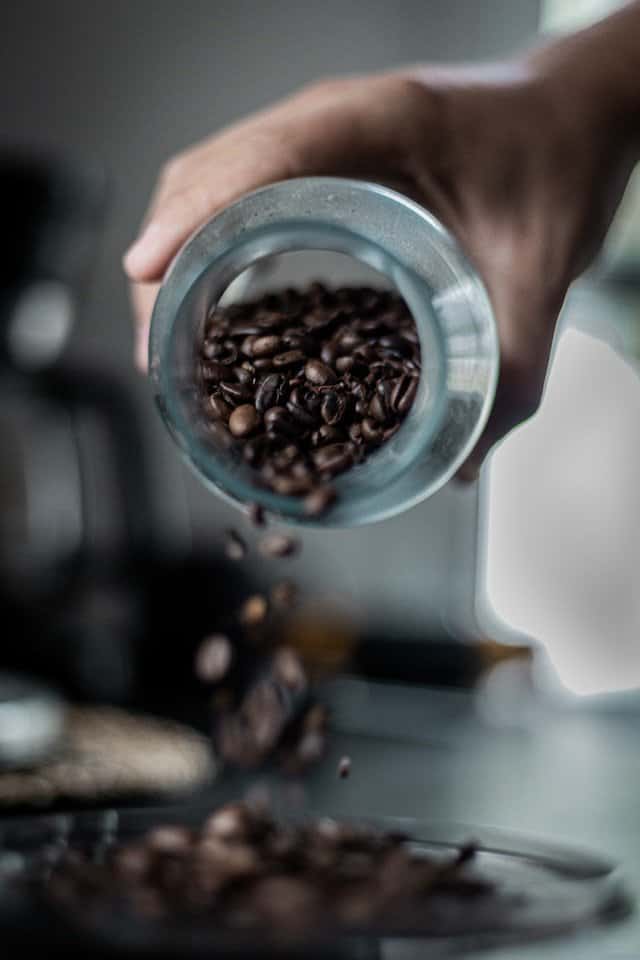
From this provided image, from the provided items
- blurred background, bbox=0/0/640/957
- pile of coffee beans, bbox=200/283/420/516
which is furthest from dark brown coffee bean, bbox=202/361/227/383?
blurred background, bbox=0/0/640/957

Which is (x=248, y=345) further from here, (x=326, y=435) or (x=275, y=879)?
(x=275, y=879)

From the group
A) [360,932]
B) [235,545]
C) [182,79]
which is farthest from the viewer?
[182,79]

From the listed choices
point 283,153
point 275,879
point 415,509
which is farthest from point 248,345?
point 415,509

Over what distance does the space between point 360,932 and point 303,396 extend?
27 centimetres

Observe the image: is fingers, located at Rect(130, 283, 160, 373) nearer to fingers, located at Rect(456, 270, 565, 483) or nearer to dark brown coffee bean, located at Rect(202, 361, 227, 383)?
dark brown coffee bean, located at Rect(202, 361, 227, 383)

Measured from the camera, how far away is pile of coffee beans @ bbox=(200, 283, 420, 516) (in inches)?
25.5

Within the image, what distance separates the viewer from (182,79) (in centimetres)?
166

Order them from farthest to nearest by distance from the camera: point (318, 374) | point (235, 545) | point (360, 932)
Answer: point (235, 545), point (318, 374), point (360, 932)

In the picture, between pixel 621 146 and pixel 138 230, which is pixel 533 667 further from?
pixel 621 146

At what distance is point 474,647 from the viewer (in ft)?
5.22

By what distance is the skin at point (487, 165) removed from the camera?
676mm

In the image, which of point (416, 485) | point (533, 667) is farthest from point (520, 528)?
point (416, 485)

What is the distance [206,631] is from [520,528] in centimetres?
48

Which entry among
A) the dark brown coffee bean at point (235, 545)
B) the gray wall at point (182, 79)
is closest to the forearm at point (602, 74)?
the dark brown coffee bean at point (235, 545)
